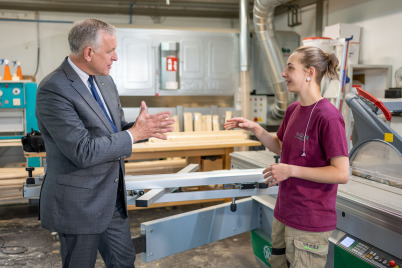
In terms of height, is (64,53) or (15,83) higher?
(64,53)

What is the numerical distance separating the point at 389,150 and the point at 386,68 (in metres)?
2.70

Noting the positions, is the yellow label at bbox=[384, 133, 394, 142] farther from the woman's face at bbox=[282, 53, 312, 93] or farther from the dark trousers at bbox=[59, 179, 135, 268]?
the dark trousers at bbox=[59, 179, 135, 268]

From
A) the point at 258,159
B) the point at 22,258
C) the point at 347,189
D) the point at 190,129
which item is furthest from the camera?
the point at 190,129

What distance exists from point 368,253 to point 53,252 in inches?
105

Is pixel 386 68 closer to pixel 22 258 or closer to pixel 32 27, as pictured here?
pixel 22 258

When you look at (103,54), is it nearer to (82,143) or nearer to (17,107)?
(82,143)

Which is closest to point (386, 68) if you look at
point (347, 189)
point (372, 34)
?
point (372, 34)

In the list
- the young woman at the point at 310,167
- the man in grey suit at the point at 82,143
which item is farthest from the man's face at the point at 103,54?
the young woman at the point at 310,167

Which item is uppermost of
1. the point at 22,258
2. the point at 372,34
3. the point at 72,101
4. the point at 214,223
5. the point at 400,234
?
the point at 372,34

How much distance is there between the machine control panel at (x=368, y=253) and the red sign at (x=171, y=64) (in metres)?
3.66

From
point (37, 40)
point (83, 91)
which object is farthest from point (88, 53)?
point (37, 40)

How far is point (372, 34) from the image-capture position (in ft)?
14.1

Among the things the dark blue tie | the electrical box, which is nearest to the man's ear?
the dark blue tie

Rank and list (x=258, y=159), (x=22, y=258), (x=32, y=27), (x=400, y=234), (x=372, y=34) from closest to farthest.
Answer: (x=400, y=234) < (x=258, y=159) < (x=22, y=258) < (x=372, y=34) < (x=32, y=27)
